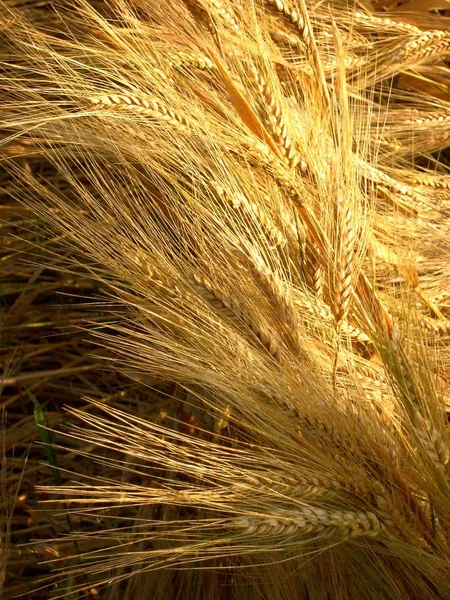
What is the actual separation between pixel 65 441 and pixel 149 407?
0.20 meters

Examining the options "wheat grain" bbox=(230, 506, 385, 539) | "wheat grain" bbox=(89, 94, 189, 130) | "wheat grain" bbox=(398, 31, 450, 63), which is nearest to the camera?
"wheat grain" bbox=(230, 506, 385, 539)

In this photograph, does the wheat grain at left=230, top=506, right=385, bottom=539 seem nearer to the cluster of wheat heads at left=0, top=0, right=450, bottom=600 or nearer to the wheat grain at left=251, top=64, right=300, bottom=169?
the cluster of wheat heads at left=0, top=0, right=450, bottom=600

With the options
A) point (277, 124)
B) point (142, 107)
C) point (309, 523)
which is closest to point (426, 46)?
point (277, 124)

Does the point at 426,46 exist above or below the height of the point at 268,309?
above

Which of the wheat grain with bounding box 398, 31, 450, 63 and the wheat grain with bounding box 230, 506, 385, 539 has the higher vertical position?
the wheat grain with bounding box 398, 31, 450, 63

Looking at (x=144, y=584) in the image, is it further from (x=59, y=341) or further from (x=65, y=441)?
(x=59, y=341)

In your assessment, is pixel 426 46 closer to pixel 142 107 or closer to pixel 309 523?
pixel 142 107

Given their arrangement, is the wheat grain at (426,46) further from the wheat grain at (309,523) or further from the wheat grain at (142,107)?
the wheat grain at (309,523)

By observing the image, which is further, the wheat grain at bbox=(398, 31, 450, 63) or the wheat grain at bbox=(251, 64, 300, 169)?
the wheat grain at bbox=(398, 31, 450, 63)

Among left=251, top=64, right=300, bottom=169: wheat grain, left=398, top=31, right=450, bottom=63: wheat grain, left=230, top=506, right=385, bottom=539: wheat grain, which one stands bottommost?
left=230, top=506, right=385, bottom=539: wheat grain

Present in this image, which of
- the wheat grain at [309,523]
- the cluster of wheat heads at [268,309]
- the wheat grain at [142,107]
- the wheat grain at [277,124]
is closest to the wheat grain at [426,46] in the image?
the cluster of wheat heads at [268,309]

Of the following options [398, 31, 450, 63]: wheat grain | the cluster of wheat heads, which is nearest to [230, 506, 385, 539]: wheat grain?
the cluster of wheat heads

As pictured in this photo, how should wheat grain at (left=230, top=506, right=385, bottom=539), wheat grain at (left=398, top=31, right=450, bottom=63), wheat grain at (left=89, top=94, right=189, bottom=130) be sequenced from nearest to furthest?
wheat grain at (left=230, top=506, right=385, bottom=539) < wheat grain at (left=89, top=94, right=189, bottom=130) < wheat grain at (left=398, top=31, right=450, bottom=63)

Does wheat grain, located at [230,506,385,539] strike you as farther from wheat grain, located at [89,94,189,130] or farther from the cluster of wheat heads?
wheat grain, located at [89,94,189,130]
